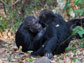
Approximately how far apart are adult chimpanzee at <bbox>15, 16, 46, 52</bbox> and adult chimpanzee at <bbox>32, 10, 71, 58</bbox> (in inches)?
6.7

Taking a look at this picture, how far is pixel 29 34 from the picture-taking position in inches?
224

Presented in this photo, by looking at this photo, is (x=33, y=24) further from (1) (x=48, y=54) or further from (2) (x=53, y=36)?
(1) (x=48, y=54)

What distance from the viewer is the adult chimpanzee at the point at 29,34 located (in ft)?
18.5

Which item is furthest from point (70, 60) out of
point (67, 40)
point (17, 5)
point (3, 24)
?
point (17, 5)

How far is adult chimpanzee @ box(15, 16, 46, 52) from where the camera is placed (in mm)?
5625

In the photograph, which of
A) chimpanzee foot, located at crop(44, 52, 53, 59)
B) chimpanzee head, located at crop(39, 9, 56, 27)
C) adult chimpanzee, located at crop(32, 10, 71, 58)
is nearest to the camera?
chimpanzee foot, located at crop(44, 52, 53, 59)

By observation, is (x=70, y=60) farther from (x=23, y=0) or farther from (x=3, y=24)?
(x=23, y=0)

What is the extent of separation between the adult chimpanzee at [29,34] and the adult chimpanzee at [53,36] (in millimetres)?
169

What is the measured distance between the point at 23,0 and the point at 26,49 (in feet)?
10.1

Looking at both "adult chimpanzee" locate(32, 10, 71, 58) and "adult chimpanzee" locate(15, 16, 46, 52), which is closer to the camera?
"adult chimpanzee" locate(32, 10, 71, 58)

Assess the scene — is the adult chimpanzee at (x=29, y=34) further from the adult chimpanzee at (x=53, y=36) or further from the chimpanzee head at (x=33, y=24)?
the adult chimpanzee at (x=53, y=36)

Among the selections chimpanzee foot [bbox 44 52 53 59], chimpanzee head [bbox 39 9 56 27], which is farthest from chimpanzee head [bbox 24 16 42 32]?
chimpanzee foot [bbox 44 52 53 59]

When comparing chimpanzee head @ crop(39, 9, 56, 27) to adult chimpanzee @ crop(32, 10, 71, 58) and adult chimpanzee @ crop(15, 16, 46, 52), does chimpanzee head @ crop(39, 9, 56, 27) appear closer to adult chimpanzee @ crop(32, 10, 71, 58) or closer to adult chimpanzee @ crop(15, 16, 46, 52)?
adult chimpanzee @ crop(32, 10, 71, 58)

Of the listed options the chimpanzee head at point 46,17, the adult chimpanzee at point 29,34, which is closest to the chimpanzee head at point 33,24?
the adult chimpanzee at point 29,34
